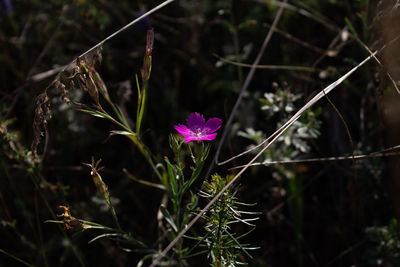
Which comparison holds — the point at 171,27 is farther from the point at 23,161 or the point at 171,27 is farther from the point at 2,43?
the point at 23,161

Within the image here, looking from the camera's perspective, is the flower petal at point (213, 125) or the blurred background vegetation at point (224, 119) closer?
the flower petal at point (213, 125)

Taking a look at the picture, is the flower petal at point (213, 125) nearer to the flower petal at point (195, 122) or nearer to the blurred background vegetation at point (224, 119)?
the flower petal at point (195, 122)

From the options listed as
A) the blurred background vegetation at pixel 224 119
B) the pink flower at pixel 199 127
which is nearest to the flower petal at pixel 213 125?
the pink flower at pixel 199 127

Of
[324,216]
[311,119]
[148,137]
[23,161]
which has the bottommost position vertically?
[324,216]

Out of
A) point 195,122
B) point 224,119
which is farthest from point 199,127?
point 224,119

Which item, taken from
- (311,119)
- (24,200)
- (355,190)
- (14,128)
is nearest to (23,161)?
(24,200)

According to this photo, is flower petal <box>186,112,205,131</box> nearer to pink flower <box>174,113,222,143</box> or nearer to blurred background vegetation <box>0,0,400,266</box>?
pink flower <box>174,113,222,143</box>

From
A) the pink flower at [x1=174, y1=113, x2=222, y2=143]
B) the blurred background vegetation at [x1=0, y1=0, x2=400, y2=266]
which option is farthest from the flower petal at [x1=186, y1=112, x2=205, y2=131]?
the blurred background vegetation at [x1=0, y1=0, x2=400, y2=266]

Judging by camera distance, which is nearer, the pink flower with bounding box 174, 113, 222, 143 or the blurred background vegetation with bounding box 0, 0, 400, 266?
the pink flower with bounding box 174, 113, 222, 143
